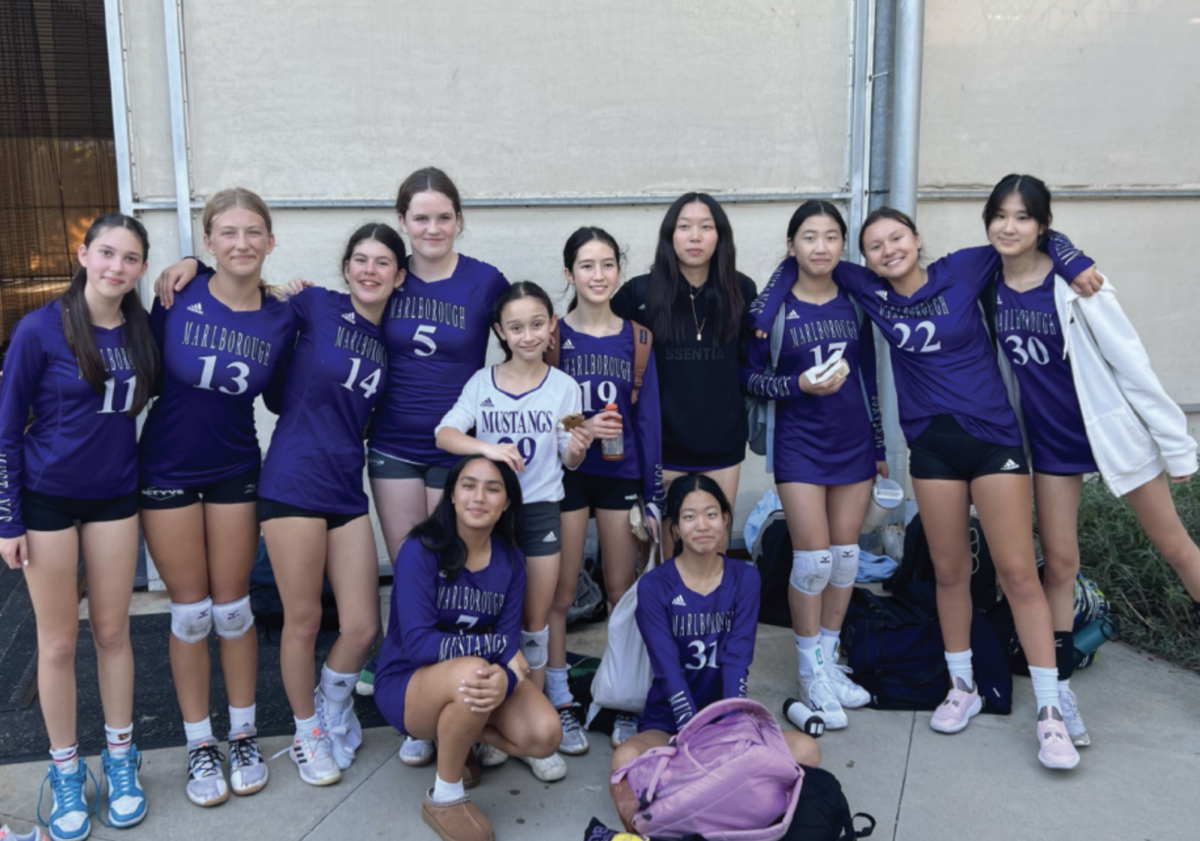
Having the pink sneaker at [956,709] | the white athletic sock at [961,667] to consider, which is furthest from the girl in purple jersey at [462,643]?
the white athletic sock at [961,667]

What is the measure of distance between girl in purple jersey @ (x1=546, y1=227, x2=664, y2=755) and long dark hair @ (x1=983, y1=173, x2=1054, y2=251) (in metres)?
1.35

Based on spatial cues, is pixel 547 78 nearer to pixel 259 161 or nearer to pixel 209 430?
pixel 259 161

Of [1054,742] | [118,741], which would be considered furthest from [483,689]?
[1054,742]

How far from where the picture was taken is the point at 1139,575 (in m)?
4.71

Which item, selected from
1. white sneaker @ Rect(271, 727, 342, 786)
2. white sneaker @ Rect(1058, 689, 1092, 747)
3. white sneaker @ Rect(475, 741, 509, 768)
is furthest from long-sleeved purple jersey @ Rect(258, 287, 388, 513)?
white sneaker @ Rect(1058, 689, 1092, 747)

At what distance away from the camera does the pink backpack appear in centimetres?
275

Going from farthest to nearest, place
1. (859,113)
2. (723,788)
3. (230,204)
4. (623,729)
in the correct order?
(859,113)
(623,729)
(230,204)
(723,788)

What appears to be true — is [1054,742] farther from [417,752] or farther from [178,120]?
[178,120]

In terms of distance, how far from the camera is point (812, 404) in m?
3.75

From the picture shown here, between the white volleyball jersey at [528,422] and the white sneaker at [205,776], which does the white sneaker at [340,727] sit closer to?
the white sneaker at [205,776]

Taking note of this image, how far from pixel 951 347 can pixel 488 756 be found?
225 centimetres

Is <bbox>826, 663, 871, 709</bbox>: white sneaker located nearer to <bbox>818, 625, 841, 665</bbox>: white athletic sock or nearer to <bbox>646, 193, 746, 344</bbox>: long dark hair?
<bbox>818, 625, 841, 665</bbox>: white athletic sock

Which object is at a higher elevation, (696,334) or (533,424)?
(696,334)

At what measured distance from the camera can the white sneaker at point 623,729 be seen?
3.54 meters
